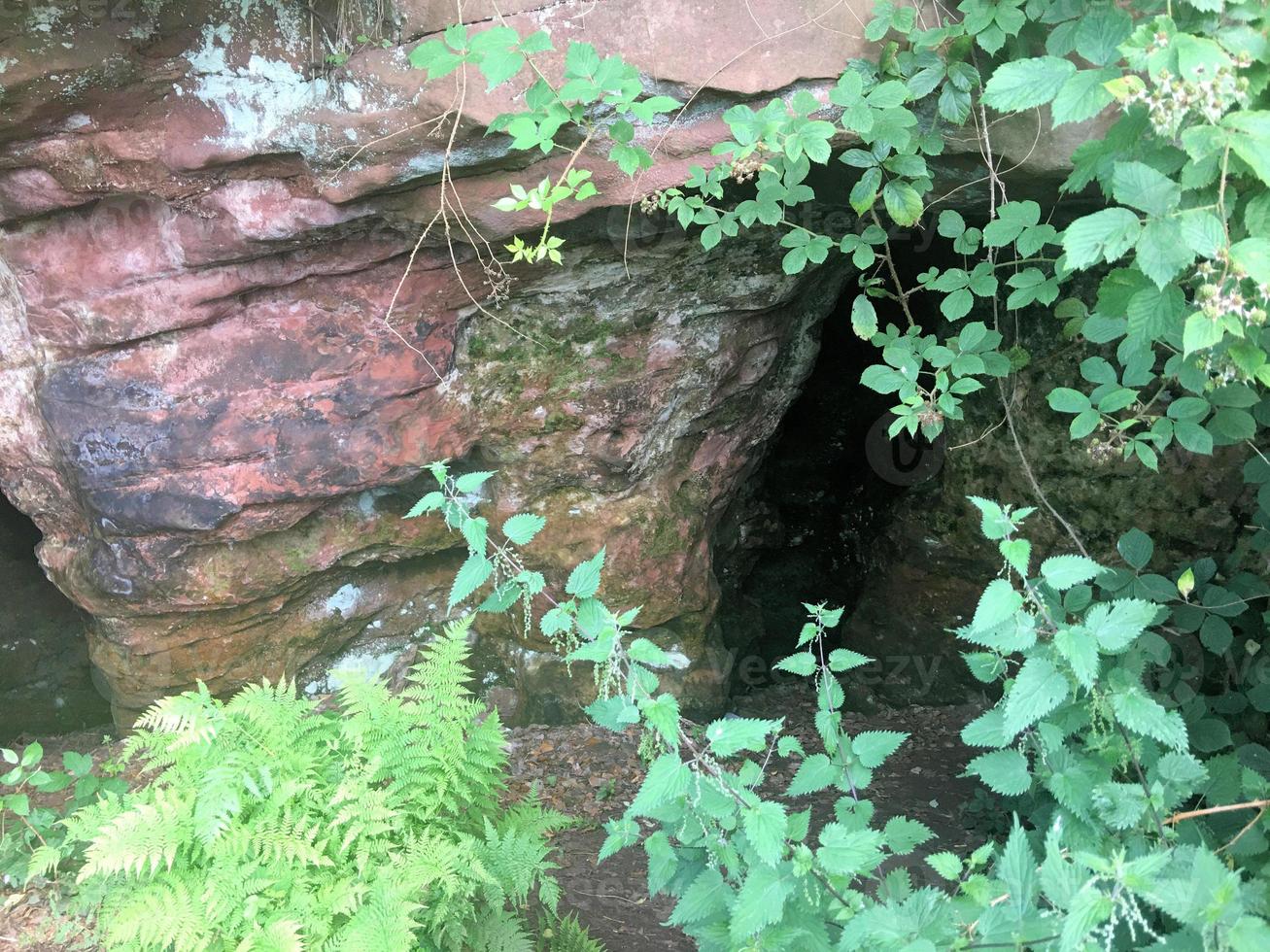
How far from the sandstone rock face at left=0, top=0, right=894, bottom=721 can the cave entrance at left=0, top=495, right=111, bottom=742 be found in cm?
98

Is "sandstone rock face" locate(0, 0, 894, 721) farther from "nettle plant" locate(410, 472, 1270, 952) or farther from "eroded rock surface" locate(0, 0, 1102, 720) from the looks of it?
"nettle plant" locate(410, 472, 1270, 952)

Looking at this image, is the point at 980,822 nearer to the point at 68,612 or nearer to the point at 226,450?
the point at 226,450

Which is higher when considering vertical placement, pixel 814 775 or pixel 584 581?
pixel 584 581

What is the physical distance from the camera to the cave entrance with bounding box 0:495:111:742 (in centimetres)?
502

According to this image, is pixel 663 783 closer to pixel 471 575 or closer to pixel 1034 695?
pixel 471 575

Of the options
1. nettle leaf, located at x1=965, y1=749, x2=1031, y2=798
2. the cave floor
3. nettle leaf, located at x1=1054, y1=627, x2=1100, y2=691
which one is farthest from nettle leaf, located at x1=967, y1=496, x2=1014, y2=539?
the cave floor

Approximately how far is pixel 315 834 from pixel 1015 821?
179cm

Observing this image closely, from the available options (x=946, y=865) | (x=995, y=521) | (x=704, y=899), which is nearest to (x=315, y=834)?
(x=704, y=899)

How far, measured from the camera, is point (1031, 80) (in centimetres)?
202

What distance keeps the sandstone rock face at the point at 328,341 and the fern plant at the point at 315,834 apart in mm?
1327

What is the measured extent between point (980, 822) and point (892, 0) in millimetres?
3368

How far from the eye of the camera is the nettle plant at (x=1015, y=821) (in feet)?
5.32

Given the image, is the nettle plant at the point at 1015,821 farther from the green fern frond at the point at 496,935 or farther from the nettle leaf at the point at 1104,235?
the green fern frond at the point at 496,935

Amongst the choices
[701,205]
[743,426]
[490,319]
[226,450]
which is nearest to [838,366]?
[743,426]
